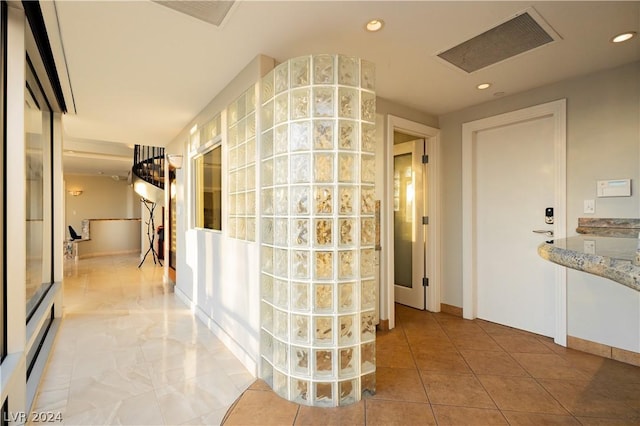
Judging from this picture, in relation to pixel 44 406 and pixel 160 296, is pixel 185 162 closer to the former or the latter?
pixel 160 296

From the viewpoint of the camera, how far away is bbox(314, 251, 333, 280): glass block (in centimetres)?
186

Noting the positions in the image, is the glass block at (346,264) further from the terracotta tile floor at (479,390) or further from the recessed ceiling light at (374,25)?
the recessed ceiling light at (374,25)

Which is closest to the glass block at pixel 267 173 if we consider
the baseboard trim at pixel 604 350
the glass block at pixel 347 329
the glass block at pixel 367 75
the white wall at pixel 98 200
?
the glass block at pixel 367 75

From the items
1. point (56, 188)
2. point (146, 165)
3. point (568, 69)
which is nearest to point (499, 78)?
point (568, 69)

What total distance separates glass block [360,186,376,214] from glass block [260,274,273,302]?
2.49 ft

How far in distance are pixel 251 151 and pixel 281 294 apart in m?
1.09

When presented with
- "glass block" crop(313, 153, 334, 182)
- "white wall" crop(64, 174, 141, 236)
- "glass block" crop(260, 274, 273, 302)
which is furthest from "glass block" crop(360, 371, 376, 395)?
"white wall" crop(64, 174, 141, 236)

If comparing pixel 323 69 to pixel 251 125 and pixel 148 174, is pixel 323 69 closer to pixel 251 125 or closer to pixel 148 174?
pixel 251 125

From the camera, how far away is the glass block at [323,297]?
1872 mm

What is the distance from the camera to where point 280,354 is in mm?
1994

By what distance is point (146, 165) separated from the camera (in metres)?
6.84

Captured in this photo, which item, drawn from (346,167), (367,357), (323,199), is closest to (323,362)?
(367,357)

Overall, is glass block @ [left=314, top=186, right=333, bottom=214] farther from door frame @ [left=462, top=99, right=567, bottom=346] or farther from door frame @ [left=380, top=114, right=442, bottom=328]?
door frame @ [left=462, top=99, right=567, bottom=346]

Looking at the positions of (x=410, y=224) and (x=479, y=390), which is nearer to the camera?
(x=479, y=390)
